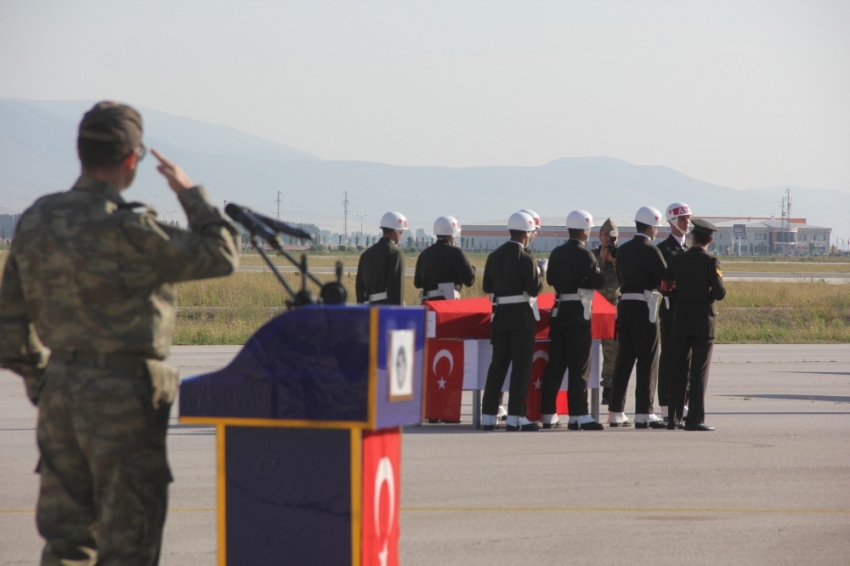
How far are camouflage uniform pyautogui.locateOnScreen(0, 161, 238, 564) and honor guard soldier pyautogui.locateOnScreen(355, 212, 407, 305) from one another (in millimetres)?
8176

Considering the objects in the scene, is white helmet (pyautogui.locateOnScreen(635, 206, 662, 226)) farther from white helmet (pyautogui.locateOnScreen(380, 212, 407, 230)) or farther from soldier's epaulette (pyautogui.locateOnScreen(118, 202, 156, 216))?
soldier's epaulette (pyautogui.locateOnScreen(118, 202, 156, 216))

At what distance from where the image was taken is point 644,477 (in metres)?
8.98

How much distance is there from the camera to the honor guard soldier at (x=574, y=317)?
11.6 meters

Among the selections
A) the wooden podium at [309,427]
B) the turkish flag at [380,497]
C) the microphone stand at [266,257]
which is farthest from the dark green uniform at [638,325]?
the microphone stand at [266,257]

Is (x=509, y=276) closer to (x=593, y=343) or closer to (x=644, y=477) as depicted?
(x=593, y=343)

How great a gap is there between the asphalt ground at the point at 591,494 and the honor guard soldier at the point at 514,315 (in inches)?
18.3

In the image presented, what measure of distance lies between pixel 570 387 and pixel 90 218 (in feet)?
27.1

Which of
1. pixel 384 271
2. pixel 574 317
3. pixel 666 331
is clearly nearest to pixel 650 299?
pixel 666 331

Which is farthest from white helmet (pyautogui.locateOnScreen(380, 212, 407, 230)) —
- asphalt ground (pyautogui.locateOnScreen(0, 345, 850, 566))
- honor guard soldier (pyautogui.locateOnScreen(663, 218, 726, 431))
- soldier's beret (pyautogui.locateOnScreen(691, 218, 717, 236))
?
soldier's beret (pyautogui.locateOnScreen(691, 218, 717, 236))

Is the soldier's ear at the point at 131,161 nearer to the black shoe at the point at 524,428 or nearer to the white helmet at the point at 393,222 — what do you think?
the black shoe at the point at 524,428

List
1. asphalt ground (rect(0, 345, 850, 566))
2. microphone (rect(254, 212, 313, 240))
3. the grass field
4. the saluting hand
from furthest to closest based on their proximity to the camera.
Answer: the grass field
asphalt ground (rect(0, 345, 850, 566))
microphone (rect(254, 212, 313, 240))
the saluting hand

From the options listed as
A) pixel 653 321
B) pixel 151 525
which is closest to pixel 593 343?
pixel 653 321

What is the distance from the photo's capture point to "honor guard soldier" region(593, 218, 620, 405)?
45.4 feet

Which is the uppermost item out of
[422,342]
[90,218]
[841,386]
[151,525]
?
[90,218]
